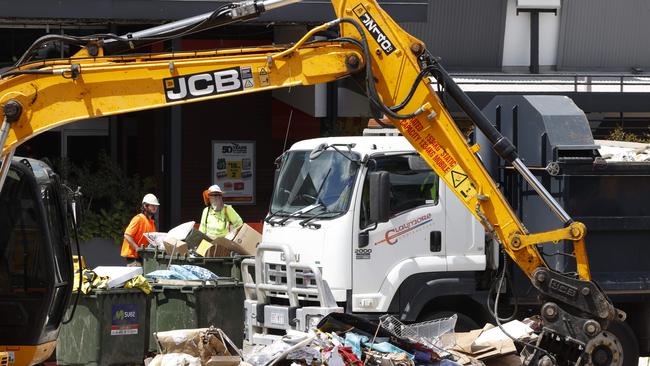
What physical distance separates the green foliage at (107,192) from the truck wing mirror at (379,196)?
9322mm

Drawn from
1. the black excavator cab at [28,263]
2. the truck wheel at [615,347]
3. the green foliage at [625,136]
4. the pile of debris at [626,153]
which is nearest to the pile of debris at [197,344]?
the black excavator cab at [28,263]

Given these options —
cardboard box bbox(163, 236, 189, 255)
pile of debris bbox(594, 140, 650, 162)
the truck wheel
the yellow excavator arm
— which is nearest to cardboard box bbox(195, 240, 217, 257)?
cardboard box bbox(163, 236, 189, 255)

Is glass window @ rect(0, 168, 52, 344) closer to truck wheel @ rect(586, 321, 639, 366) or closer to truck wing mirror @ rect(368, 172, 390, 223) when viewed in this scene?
truck wing mirror @ rect(368, 172, 390, 223)

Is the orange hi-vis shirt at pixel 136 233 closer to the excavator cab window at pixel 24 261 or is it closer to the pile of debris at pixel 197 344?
the pile of debris at pixel 197 344

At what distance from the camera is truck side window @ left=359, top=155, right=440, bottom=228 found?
42.2 feet

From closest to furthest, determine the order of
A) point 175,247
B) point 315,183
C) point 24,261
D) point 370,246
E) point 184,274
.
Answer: point 24,261 → point 370,246 → point 315,183 → point 184,274 → point 175,247

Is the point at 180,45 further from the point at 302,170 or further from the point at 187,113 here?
the point at 302,170

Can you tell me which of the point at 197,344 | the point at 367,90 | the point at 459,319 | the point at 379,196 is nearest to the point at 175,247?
the point at 379,196

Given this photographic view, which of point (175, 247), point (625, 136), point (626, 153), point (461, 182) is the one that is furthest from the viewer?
point (625, 136)

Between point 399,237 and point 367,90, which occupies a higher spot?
point 367,90

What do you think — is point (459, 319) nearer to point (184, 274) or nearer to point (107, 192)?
point (184, 274)

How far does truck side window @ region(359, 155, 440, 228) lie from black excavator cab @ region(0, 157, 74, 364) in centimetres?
354

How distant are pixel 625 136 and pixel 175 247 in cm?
1108

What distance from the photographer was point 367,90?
436 inches
